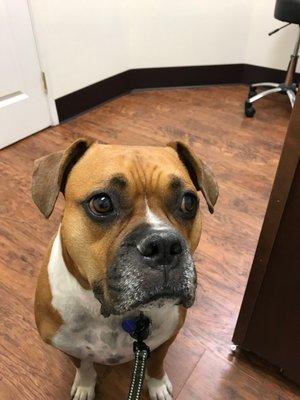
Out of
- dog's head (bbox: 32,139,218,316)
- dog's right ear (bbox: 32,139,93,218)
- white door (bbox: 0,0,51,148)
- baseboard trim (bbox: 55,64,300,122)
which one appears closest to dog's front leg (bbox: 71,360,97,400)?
dog's head (bbox: 32,139,218,316)

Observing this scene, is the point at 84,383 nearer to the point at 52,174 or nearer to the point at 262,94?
the point at 52,174

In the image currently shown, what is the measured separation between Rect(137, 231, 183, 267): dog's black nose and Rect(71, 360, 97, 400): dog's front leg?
708 millimetres

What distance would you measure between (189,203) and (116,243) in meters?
0.24

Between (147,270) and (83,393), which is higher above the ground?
(147,270)

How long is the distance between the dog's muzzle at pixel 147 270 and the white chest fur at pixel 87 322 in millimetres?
203

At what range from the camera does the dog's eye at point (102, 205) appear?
908 mm

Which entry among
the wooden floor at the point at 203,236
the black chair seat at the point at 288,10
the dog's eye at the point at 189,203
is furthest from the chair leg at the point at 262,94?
the dog's eye at the point at 189,203

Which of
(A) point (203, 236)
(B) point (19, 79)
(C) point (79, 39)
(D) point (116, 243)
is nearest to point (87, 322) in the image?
(D) point (116, 243)

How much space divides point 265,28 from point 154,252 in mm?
3249

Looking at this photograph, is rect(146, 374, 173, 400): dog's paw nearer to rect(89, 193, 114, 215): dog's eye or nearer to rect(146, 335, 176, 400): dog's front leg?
rect(146, 335, 176, 400): dog's front leg

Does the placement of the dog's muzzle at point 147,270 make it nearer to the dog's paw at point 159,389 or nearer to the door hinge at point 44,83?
the dog's paw at point 159,389

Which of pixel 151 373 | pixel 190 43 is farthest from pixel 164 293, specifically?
pixel 190 43

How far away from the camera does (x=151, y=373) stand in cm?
136

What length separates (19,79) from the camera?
262cm
